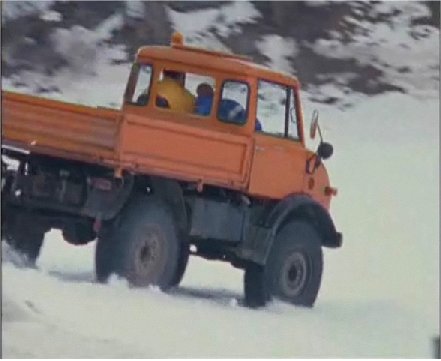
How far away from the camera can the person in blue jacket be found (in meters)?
2.76

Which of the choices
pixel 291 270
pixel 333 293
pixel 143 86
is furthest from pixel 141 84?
pixel 333 293

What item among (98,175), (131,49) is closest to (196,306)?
(98,175)

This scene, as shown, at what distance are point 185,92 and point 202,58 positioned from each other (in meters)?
0.09

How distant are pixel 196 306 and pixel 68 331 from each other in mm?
309

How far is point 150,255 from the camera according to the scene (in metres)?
2.74

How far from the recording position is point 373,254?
2.81 metres

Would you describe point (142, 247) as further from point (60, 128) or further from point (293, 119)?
point (293, 119)

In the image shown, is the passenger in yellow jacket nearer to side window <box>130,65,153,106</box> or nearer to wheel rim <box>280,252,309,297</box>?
side window <box>130,65,153,106</box>

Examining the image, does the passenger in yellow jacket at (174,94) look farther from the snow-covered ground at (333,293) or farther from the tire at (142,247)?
the snow-covered ground at (333,293)

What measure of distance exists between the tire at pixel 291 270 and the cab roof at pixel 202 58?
0.39 metres

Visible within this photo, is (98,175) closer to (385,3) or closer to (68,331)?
(68,331)

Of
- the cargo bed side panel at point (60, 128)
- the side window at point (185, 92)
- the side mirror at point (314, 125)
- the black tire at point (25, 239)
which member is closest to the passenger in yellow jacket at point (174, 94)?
the side window at point (185, 92)

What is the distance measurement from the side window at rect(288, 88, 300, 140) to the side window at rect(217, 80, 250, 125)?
0.12m

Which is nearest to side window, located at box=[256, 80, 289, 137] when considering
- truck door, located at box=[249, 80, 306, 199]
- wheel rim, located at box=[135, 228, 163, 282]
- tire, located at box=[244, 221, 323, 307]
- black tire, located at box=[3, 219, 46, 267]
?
truck door, located at box=[249, 80, 306, 199]
